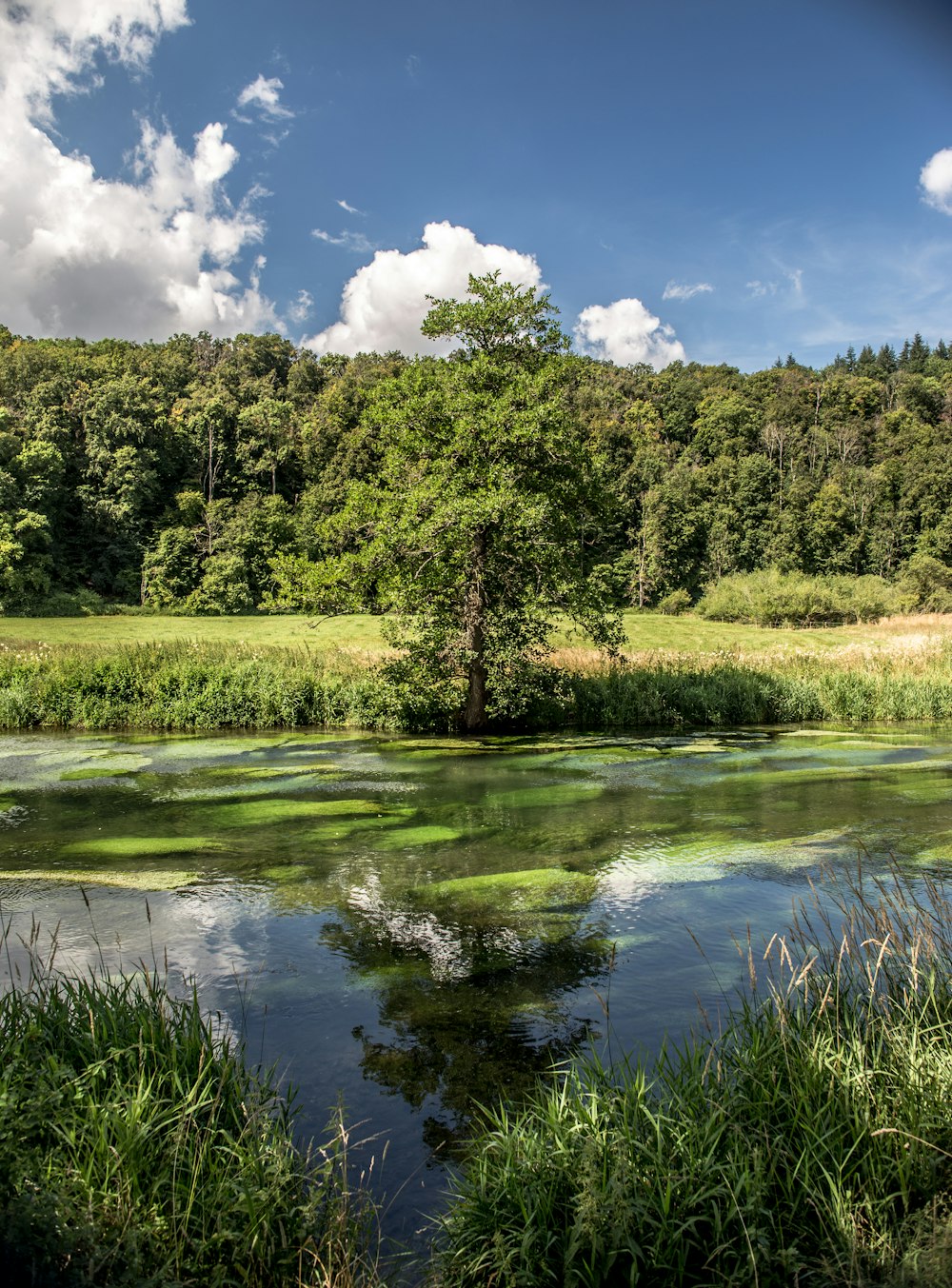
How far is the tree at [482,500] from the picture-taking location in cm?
1977

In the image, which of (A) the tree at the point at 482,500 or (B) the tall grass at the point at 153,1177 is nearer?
(B) the tall grass at the point at 153,1177

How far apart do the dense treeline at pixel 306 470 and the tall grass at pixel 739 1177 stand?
46.1 metres

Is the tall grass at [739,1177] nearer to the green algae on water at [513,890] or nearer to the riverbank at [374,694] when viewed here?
the green algae on water at [513,890]

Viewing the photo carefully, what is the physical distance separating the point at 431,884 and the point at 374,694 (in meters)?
13.6

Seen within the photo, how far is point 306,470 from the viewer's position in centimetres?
8825

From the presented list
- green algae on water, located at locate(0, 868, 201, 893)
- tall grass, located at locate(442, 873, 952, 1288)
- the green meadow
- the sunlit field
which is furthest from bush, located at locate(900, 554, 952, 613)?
tall grass, located at locate(442, 873, 952, 1288)

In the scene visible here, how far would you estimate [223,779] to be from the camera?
16.4 meters

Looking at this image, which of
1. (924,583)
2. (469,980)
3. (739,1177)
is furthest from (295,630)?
(924,583)

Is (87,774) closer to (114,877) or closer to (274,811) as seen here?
(274,811)

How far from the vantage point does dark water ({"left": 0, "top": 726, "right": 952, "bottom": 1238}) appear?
20.0ft

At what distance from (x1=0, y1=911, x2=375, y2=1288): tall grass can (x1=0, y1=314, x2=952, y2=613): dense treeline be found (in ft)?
153

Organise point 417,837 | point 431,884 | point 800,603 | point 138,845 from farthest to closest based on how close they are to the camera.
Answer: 1. point 800,603
2. point 417,837
3. point 138,845
4. point 431,884

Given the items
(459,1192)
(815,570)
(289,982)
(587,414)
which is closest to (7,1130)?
(459,1192)

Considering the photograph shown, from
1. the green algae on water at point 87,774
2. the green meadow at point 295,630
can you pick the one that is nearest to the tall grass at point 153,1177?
the green algae on water at point 87,774
